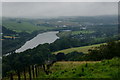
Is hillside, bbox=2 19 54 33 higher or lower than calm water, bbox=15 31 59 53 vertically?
higher

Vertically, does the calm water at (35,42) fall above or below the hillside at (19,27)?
below

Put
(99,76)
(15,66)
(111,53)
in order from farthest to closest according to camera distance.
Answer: (15,66)
(111,53)
(99,76)

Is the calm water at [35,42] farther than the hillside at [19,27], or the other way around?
the hillside at [19,27]

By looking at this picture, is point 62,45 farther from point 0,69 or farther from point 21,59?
point 0,69

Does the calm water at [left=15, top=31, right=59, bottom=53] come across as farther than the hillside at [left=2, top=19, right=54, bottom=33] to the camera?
No

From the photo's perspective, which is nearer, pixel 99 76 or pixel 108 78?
pixel 108 78

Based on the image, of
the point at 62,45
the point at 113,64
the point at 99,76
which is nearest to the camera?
the point at 99,76

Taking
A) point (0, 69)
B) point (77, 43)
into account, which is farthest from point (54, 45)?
point (0, 69)

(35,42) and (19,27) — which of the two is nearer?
(35,42)

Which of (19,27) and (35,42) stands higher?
(19,27)

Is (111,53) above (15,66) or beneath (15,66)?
above
